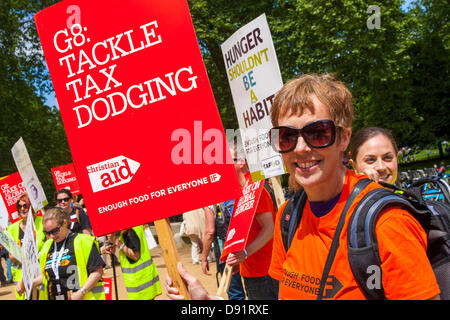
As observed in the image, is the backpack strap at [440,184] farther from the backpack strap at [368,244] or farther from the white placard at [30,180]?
the white placard at [30,180]

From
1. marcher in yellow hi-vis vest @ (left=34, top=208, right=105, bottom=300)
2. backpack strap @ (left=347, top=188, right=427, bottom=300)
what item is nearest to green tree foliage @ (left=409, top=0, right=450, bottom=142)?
marcher in yellow hi-vis vest @ (left=34, top=208, right=105, bottom=300)

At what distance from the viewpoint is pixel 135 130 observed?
2.23 m

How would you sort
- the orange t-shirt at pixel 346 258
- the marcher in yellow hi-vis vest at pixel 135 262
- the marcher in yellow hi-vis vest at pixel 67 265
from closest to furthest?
1. the orange t-shirt at pixel 346 258
2. the marcher in yellow hi-vis vest at pixel 67 265
3. the marcher in yellow hi-vis vest at pixel 135 262

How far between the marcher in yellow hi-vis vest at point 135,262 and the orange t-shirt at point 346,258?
388cm

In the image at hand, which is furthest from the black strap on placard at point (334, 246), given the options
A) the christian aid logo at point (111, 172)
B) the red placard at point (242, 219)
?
the red placard at point (242, 219)

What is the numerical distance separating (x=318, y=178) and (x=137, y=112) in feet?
3.37

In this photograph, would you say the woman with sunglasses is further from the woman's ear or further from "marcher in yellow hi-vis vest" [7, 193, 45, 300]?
"marcher in yellow hi-vis vest" [7, 193, 45, 300]

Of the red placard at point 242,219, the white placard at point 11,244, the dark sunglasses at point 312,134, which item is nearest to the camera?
the dark sunglasses at point 312,134

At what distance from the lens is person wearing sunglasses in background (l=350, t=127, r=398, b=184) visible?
8.61 ft

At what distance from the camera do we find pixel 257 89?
4.58m

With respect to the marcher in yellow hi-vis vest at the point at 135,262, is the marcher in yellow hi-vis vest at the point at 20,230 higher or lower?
higher

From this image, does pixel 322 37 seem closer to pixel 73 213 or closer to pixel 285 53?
pixel 285 53

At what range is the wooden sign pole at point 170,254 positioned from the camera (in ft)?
6.13

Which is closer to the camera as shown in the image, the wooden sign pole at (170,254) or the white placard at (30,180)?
the wooden sign pole at (170,254)
